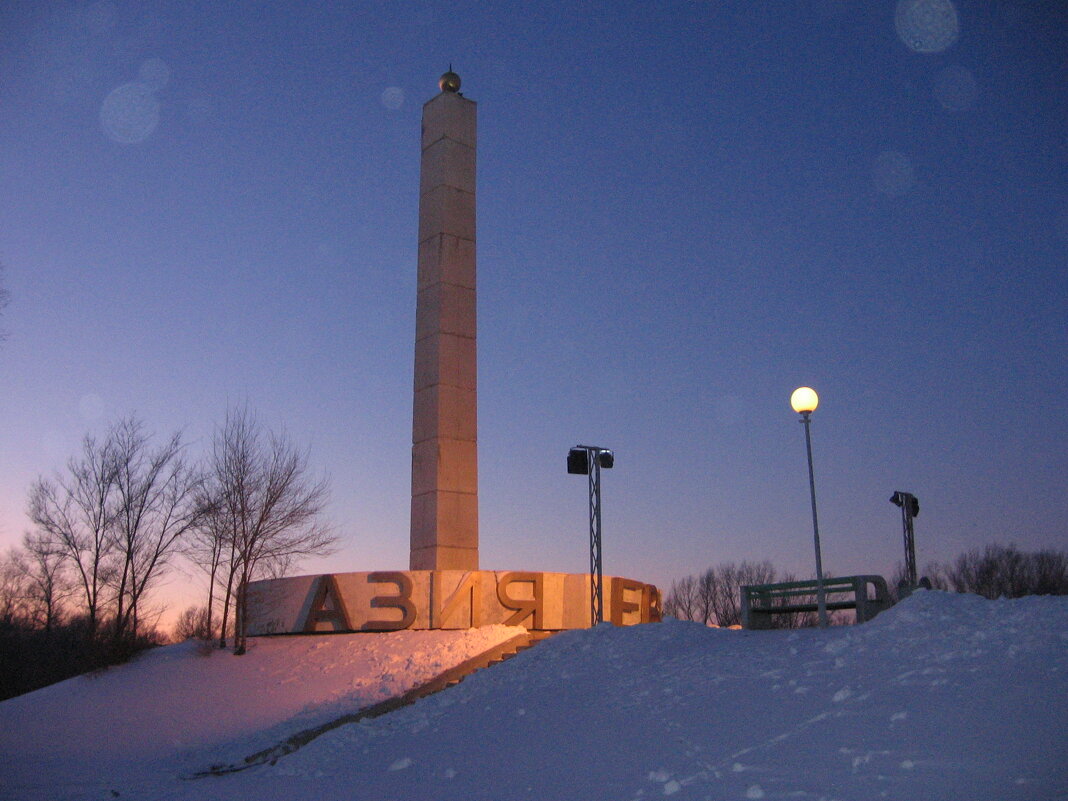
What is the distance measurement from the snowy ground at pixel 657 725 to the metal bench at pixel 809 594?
176 centimetres

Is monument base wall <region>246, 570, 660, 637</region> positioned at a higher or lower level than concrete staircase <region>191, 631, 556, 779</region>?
higher

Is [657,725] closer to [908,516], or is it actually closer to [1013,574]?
[908,516]

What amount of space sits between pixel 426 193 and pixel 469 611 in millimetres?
13123

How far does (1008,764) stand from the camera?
6723 millimetres

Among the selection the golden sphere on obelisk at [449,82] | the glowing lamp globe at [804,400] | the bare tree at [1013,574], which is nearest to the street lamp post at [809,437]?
the glowing lamp globe at [804,400]

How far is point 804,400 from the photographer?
16.1 metres

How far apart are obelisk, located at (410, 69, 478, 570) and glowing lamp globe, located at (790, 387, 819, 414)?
41.2ft

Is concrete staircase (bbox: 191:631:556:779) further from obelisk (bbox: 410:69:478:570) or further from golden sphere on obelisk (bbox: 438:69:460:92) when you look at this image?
golden sphere on obelisk (bbox: 438:69:460:92)

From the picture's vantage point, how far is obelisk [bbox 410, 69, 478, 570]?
26344 millimetres

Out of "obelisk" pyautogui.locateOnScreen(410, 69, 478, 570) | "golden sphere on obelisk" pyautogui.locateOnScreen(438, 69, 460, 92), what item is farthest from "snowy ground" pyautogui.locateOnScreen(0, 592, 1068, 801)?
"golden sphere on obelisk" pyautogui.locateOnScreen(438, 69, 460, 92)

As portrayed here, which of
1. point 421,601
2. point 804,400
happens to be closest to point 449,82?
point 421,601

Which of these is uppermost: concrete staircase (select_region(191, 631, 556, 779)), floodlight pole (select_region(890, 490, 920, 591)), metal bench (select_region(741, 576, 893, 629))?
floodlight pole (select_region(890, 490, 920, 591))

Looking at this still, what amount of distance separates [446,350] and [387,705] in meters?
12.5

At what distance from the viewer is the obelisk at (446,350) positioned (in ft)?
86.4
